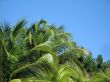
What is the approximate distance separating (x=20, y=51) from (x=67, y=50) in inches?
166

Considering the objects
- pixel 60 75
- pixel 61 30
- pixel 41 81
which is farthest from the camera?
pixel 61 30

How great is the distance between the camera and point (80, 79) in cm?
1820

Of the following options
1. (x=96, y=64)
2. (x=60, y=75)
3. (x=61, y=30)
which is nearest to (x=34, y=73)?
(x=60, y=75)

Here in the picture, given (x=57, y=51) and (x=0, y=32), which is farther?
(x=57, y=51)

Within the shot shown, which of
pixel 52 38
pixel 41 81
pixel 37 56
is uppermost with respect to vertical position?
pixel 52 38

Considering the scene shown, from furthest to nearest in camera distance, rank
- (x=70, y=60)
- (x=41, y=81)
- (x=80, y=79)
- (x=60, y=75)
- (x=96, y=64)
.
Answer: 1. (x=96, y=64)
2. (x=70, y=60)
3. (x=80, y=79)
4. (x=60, y=75)
5. (x=41, y=81)

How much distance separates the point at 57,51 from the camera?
21.0m

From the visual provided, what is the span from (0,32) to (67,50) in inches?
205

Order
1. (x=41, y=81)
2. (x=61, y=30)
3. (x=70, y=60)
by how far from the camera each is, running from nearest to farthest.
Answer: (x=41, y=81)
(x=70, y=60)
(x=61, y=30)

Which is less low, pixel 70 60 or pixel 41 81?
pixel 70 60

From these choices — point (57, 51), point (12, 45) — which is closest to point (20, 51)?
point (12, 45)

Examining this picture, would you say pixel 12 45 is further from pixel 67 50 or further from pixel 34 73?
pixel 67 50

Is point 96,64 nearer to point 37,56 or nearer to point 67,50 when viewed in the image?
point 67,50

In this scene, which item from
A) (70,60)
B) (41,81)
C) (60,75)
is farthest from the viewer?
(70,60)
